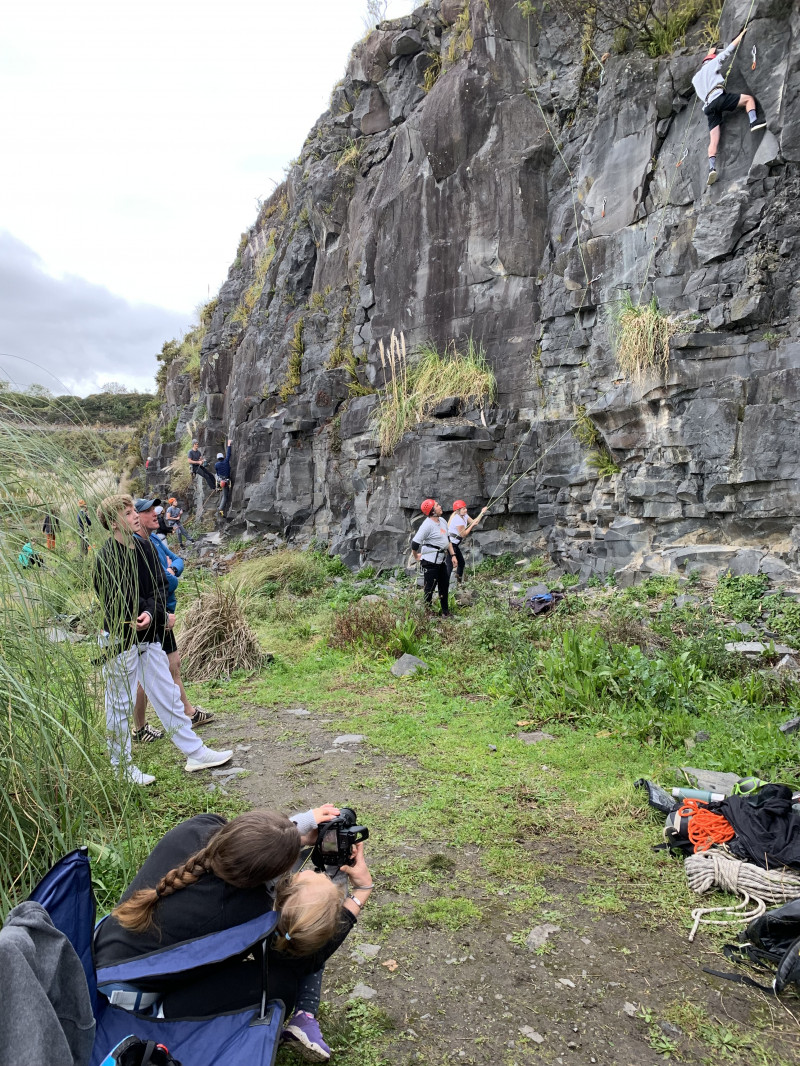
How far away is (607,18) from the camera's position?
10695 millimetres

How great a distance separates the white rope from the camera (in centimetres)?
311

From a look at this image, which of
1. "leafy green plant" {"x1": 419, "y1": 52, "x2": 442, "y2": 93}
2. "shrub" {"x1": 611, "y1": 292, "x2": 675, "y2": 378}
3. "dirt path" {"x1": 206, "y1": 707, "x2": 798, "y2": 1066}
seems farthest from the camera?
"leafy green plant" {"x1": 419, "y1": 52, "x2": 442, "y2": 93}

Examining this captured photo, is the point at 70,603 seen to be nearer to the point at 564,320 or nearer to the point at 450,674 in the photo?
the point at 450,674

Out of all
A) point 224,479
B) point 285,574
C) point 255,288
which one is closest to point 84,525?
point 285,574

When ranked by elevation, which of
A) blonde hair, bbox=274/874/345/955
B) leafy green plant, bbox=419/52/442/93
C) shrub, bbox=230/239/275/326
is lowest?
blonde hair, bbox=274/874/345/955

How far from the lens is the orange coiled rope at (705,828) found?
3.56 meters

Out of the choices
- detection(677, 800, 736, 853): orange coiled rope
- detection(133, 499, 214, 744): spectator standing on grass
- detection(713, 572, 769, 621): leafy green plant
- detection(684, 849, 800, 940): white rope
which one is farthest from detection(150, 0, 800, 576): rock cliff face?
detection(133, 499, 214, 744): spectator standing on grass

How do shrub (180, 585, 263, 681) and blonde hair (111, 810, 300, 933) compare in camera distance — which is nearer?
blonde hair (111, 810, 300, 933)

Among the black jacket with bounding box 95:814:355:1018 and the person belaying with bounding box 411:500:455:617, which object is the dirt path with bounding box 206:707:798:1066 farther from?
the person belaying with bounding box 411:500:455:617

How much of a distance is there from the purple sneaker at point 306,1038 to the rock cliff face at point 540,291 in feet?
22.5

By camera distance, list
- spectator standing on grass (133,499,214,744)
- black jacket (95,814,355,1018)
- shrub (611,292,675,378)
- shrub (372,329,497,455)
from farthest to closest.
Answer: shrub (372,329,497,455) < shrub (611,292,675,378) < spectator standing on grass (133,499,214,744) < black jacket (95,814,355,1018)

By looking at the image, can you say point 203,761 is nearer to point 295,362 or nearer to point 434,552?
point 434,552

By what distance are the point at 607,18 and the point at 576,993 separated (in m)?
12.7

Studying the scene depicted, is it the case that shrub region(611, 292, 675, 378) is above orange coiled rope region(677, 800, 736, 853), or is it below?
above
